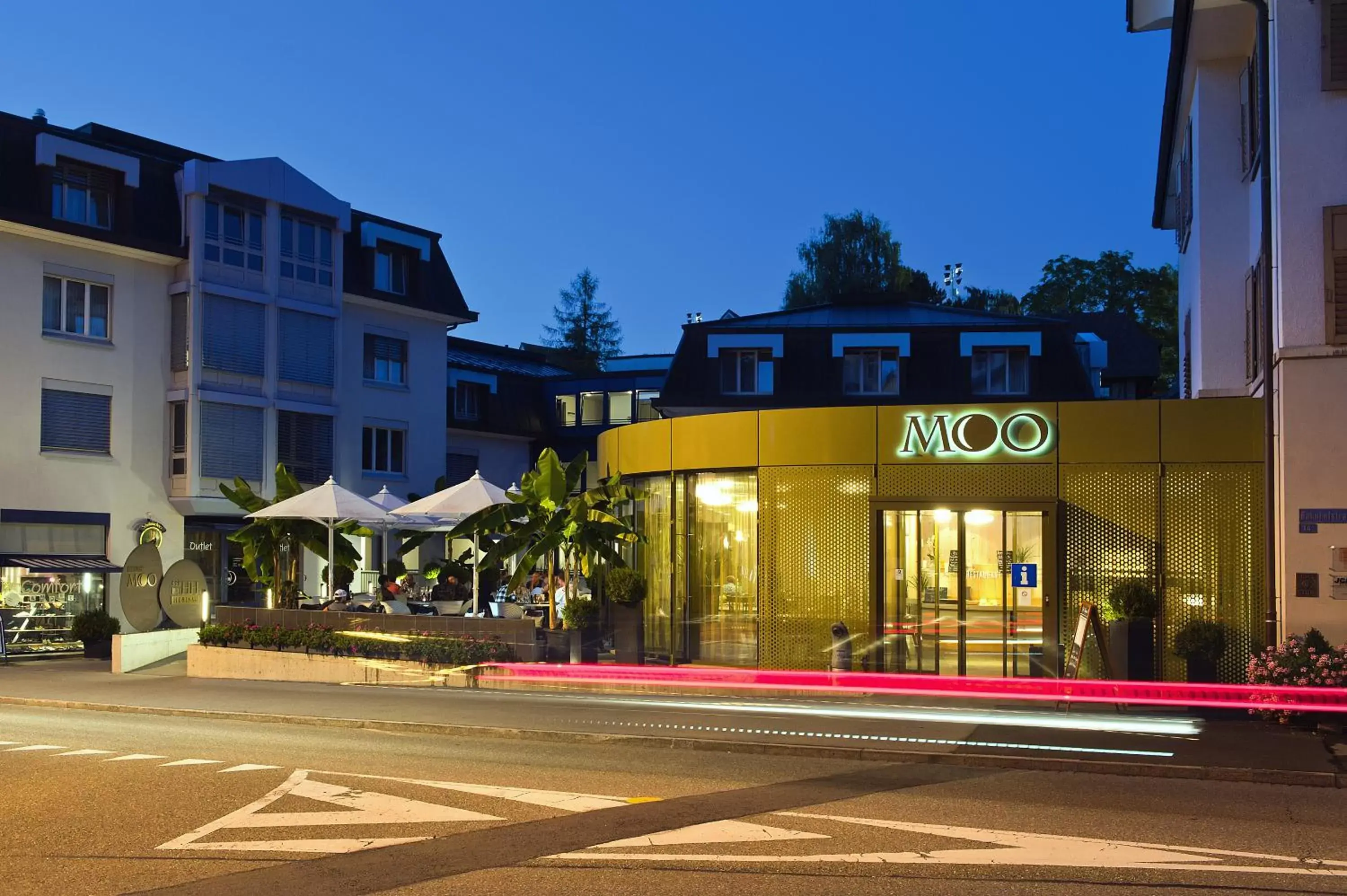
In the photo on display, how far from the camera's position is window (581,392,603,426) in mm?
50844

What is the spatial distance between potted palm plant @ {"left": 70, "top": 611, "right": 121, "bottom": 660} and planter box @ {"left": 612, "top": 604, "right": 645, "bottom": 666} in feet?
41.9

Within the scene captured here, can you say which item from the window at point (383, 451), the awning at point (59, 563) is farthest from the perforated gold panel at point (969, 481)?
the window at point (383, 451)

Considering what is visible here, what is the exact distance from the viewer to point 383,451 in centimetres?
4303

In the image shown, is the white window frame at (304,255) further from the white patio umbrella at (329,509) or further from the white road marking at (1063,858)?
the white road marking at (1063,858)

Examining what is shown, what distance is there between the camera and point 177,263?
37156mm

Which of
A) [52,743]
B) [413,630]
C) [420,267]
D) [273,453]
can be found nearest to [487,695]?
[413,630]

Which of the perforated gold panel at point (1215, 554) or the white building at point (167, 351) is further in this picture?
the white building at point (167, 351)

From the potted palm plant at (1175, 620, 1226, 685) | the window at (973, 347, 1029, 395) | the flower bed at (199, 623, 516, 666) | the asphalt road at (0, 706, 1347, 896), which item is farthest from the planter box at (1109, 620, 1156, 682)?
the window at (973, 347, 1029, 395)

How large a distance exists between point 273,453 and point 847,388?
16.2 metres

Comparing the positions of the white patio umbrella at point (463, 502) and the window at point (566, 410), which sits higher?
the window at point (566, 410)

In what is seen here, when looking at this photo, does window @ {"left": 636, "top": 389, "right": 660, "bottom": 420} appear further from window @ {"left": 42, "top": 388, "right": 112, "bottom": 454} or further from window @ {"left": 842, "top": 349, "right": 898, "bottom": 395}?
window @ {"left": 42, "top": 388, "right": 112, "bottom": 454}

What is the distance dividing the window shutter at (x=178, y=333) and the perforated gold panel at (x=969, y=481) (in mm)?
22256

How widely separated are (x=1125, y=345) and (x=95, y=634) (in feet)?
138

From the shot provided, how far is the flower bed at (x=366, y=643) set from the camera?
75.3 feet
